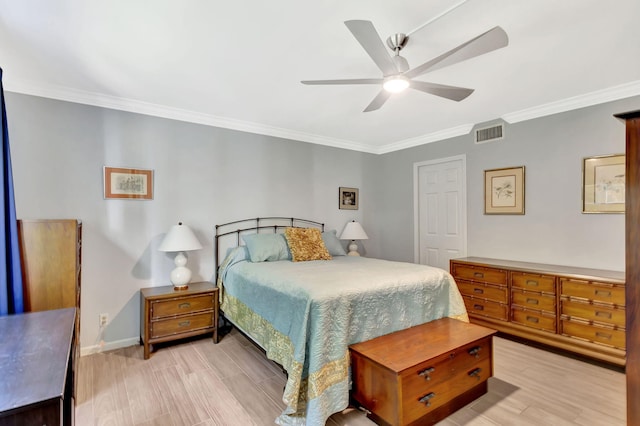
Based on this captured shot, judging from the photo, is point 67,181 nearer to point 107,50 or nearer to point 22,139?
point 22,139

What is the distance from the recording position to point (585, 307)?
9.05 ft

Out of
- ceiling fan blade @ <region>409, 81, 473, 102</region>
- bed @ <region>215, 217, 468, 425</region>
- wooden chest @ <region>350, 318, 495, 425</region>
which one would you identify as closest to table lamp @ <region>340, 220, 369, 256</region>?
bed @ <region>215, 217, 468, 425</region>

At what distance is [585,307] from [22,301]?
14.5 ft

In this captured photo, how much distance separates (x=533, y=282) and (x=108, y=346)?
425 centimetres

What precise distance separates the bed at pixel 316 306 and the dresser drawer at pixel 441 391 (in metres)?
0.40

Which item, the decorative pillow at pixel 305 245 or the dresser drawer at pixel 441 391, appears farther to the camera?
the decorative pillow at pixel 305 245

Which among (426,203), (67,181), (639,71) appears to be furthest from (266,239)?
(639,71)

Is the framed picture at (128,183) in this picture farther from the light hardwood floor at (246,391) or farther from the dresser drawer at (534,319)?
the dresser drawer at (534,319)

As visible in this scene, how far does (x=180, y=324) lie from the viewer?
3.03 m

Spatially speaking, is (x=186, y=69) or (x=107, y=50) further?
(x=186, y=69)

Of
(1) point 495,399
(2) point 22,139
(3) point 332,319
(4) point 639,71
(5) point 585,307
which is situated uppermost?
(4) point 639,71

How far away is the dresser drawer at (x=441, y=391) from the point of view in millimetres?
1833

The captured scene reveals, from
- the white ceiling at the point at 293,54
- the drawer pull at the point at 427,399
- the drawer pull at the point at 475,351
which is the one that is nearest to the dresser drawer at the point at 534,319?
the drawer pull at the point at 475,351

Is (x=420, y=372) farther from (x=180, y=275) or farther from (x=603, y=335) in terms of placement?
(x=180, y=275)
